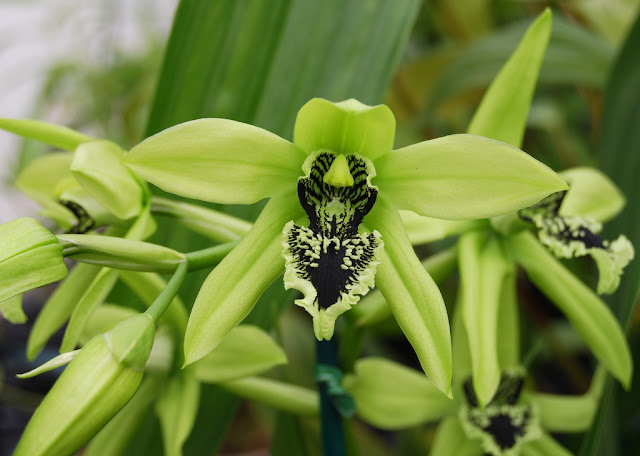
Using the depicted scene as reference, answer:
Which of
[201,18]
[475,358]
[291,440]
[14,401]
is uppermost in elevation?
[201,18]

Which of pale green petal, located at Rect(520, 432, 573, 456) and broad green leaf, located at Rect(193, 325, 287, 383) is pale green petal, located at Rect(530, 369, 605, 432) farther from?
broad green leaf, located at Rect(193, 325, 287, 383)

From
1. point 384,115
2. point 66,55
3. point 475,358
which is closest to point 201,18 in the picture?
point 384,115

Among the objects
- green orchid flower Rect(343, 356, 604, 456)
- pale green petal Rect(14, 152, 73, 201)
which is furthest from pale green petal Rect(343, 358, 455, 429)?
pale green petal Rect(14, 152, 73, 201)

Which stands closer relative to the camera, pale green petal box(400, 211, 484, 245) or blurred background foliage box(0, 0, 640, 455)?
pale green petal box(400, 211, 484, 245)

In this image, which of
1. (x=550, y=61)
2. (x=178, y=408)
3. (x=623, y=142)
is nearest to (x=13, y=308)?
(x=178, y=408)

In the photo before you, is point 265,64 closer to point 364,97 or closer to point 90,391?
point 364,97

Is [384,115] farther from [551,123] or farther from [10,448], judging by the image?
[10,448]

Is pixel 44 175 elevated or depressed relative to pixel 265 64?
depressed
